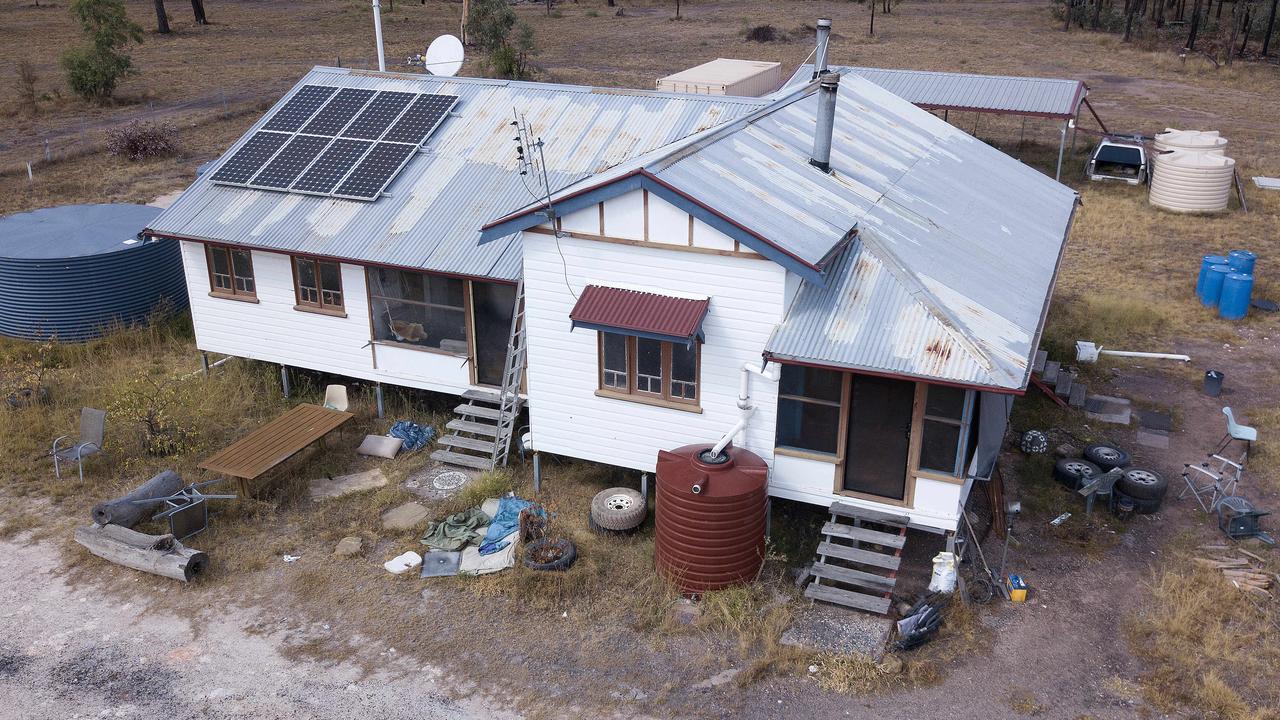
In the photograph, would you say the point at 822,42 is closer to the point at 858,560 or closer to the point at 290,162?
the point at 858,560

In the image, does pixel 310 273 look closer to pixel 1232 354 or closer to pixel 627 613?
pixel 627 613

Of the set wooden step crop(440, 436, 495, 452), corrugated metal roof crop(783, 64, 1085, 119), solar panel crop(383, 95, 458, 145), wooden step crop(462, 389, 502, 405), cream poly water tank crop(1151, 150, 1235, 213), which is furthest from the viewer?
corrugated metal roof crop(783, 64, 1085, 119)

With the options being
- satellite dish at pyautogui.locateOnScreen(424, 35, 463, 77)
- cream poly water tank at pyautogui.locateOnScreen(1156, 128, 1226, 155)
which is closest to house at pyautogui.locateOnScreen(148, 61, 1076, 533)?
satellite dish at pyautogui.locateOnScreen(424, 35, 463, 77)

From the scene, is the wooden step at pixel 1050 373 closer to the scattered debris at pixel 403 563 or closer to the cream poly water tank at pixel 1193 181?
the scattered debris at pixel 403 563

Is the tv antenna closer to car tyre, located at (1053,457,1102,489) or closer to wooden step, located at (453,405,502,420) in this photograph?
wooden step, located at (453,405,502,420)

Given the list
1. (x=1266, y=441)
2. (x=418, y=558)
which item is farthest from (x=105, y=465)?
(x=1266, y=441)

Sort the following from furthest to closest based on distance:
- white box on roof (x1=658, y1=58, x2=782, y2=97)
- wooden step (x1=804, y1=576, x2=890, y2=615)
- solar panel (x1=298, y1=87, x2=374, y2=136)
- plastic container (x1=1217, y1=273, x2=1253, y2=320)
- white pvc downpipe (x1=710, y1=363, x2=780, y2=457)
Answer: white box on roof (x1=658, y1=58, x2=782, y2=97) → plastic container (x1=1217, y1=273, x2=1253, y2=320) → solar panel (x1=298, y1=87, x2=374, y2=136) → white pvc downpipe (x1=710, y1=363, x2=780, y2=457) → wooden step (x1=804, y1=576, x2=890, y2=615)
